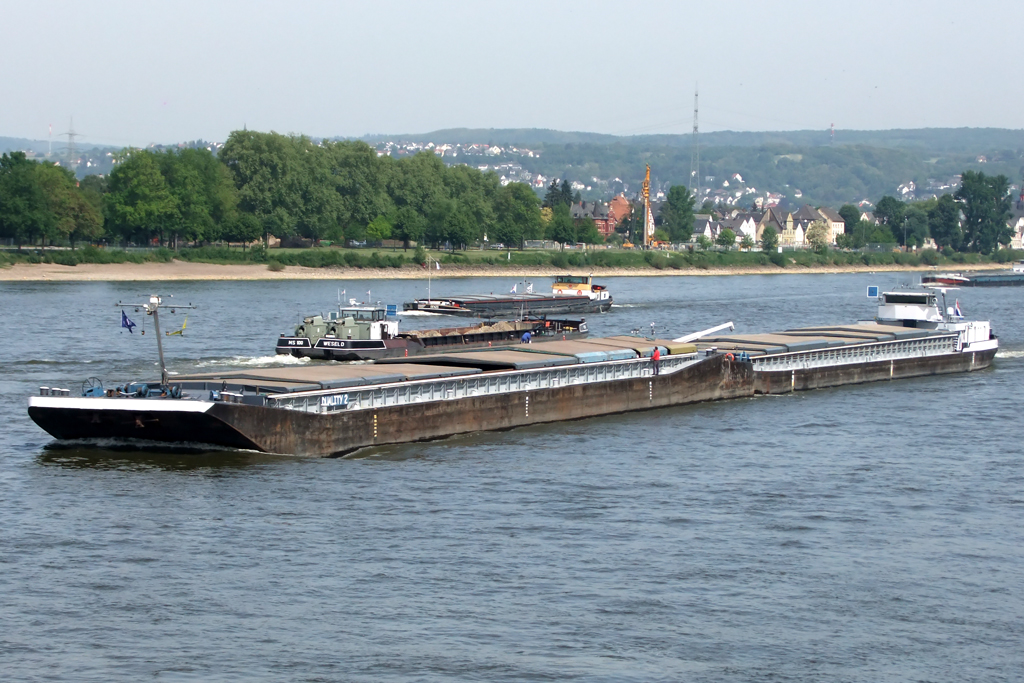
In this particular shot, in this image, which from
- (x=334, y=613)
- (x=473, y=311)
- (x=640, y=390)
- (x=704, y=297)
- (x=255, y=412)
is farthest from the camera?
(x=704, y=297)

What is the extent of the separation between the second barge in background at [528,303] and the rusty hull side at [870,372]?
29995 mm

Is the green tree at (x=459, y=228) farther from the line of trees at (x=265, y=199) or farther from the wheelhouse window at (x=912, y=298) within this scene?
the wheelhouse window at (x=912, y=298)

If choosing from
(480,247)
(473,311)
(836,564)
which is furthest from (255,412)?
(480,247)

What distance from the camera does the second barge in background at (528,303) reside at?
94925 millimetres

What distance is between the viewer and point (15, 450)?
122 feet

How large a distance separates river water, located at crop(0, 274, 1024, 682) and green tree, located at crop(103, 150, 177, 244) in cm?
10540

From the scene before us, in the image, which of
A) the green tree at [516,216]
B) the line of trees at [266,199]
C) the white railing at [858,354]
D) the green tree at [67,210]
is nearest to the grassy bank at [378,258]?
the green tree at [67,210]

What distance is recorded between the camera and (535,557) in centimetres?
2770

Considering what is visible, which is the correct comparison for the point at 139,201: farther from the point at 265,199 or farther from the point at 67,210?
the point at 265,199

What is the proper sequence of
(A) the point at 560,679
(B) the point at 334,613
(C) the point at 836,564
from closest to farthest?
(A) the point at 560,679, (B) the point at 334,613, (C) the point at 836,564

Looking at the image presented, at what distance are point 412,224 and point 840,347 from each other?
116962 mm

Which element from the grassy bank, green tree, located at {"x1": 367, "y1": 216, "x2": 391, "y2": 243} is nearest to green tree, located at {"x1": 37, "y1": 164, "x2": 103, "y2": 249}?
the grassy bank

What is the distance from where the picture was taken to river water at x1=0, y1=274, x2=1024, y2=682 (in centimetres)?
2222

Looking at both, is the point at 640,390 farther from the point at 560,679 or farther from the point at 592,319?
the point at 592,319
